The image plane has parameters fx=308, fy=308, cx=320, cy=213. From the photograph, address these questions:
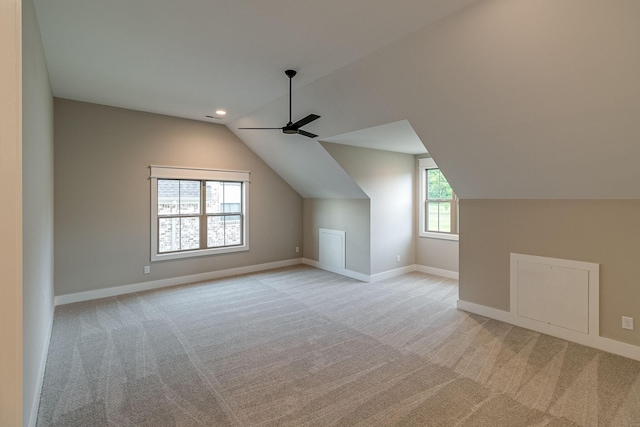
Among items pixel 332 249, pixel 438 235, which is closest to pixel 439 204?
pixel 438 235

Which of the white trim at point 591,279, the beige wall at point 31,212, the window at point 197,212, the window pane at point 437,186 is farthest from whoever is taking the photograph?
the window pane at point 437,186

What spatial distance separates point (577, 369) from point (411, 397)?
64.0 inches

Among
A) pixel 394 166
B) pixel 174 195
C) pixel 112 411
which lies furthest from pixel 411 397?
pixel 174 195

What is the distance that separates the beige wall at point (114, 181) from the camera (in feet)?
14.6

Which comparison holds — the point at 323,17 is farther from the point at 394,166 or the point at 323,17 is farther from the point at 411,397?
the point at 394,166

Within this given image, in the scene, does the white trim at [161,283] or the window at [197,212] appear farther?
the window at [197,212]

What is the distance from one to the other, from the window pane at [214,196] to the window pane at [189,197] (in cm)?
20

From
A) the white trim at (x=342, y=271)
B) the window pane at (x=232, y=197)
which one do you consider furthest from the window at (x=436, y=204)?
the window pane at (x=232, y=197)

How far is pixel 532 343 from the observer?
10.6 feet

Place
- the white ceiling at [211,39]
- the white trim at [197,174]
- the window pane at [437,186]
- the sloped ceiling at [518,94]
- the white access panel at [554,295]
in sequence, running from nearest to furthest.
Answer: the sloped ceiling at [518,94] → the white ceiling at [211,39] → the white access panel at [554,295] → the white trim at [197,174] → the window pane at [437,186]

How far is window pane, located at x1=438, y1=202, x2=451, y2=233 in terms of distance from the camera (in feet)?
19.6

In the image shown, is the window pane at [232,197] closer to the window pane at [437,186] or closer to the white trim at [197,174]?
the white trim at [197,174]

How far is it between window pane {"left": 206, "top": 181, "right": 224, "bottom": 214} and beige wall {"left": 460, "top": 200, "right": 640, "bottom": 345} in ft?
14.1

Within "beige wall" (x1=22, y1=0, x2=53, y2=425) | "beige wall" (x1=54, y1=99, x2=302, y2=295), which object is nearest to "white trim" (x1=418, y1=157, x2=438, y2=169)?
"beige wall" (x1=54, y1=99, x2=302, y2=295)
